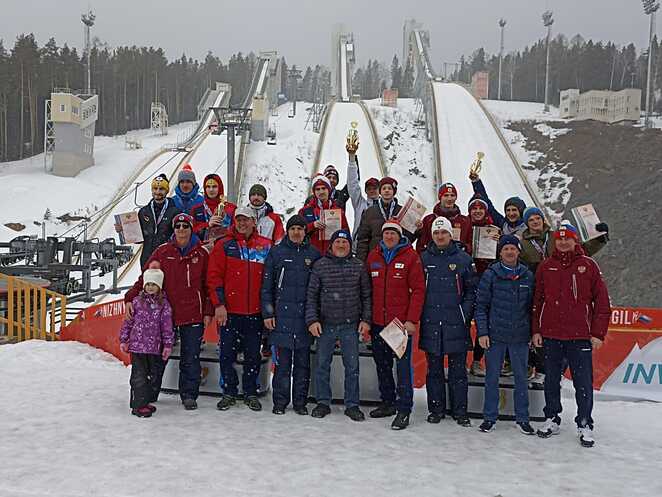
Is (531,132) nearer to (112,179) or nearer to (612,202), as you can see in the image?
(612,202)

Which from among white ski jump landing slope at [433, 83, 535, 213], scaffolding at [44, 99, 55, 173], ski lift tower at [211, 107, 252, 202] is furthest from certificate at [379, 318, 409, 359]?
scaffolding at [44, 99, 55, 173]

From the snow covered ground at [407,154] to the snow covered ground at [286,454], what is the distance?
18965mm

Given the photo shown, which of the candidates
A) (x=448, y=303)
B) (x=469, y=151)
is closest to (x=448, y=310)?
Answer: (x=448, y=303)

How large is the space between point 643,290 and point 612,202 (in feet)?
24.4

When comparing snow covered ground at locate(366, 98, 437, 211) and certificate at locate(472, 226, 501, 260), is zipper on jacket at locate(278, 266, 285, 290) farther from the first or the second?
snow covered ground at locate(366, 98, 437, 211)

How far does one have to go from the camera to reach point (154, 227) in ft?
22.1

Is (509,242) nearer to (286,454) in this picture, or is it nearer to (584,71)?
(286,454)

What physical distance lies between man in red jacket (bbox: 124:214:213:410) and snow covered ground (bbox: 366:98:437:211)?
18.6m

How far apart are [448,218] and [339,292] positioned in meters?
1.40

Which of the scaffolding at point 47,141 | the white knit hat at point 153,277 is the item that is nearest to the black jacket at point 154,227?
the white knit hat at point 153,277

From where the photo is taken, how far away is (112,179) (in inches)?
1266

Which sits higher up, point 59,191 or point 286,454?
point 59,191

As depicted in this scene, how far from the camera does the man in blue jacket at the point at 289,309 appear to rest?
19.0 ft

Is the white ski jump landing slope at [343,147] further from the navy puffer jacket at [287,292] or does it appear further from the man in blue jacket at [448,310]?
the man in blue jacket at [448,310]
